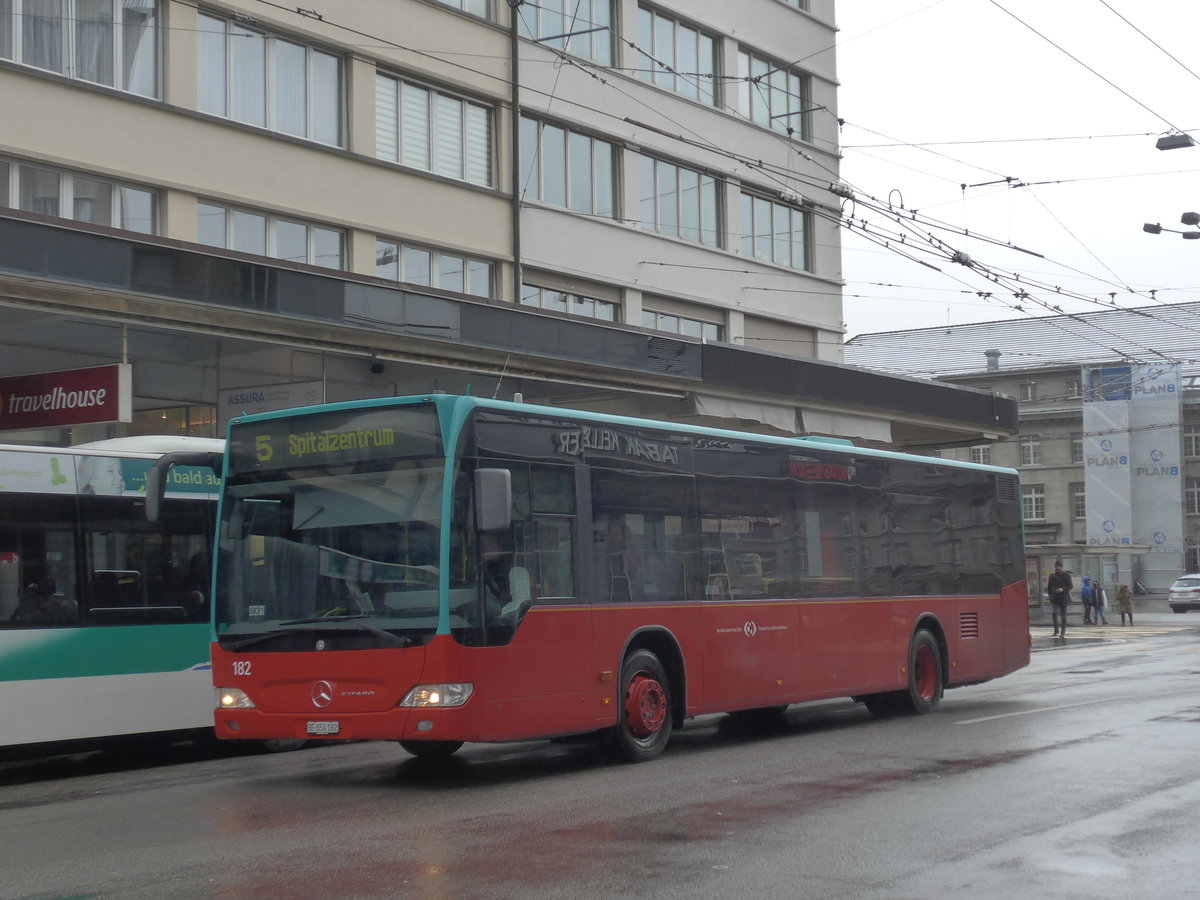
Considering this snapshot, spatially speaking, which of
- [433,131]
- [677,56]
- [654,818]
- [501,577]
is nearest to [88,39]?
[433,131]

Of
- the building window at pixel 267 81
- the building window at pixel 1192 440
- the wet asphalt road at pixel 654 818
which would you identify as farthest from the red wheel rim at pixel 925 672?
the building window at pixel 1192 440

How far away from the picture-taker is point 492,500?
10.6 m

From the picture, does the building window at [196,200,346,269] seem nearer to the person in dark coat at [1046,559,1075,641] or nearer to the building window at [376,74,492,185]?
the building window at [376,74,492,185]

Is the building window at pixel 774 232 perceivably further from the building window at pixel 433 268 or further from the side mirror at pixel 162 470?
the side mirror at pixel 162 470

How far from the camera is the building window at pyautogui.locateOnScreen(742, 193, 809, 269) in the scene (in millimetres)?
34188

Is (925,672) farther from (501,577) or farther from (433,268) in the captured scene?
(433,268)

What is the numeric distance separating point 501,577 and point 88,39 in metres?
13.0

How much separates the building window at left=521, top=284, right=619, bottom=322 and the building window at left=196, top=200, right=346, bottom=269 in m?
4.54

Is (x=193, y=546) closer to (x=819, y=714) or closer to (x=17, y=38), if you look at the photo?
(x=819, y=714)

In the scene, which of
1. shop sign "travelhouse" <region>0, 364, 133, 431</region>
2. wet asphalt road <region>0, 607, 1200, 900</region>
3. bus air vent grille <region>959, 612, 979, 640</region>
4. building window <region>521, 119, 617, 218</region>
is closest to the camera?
wet asphalt road <region>0, 607, 1200, 900</region>

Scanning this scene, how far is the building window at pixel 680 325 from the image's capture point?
31.0m

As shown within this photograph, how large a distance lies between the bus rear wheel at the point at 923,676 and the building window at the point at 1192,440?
232 feet

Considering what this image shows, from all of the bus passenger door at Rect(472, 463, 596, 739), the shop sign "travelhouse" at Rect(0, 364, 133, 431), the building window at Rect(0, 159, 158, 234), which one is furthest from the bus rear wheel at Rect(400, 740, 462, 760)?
the building window at Rect(0, 159, 158, 234)

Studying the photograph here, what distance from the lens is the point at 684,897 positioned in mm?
6863
